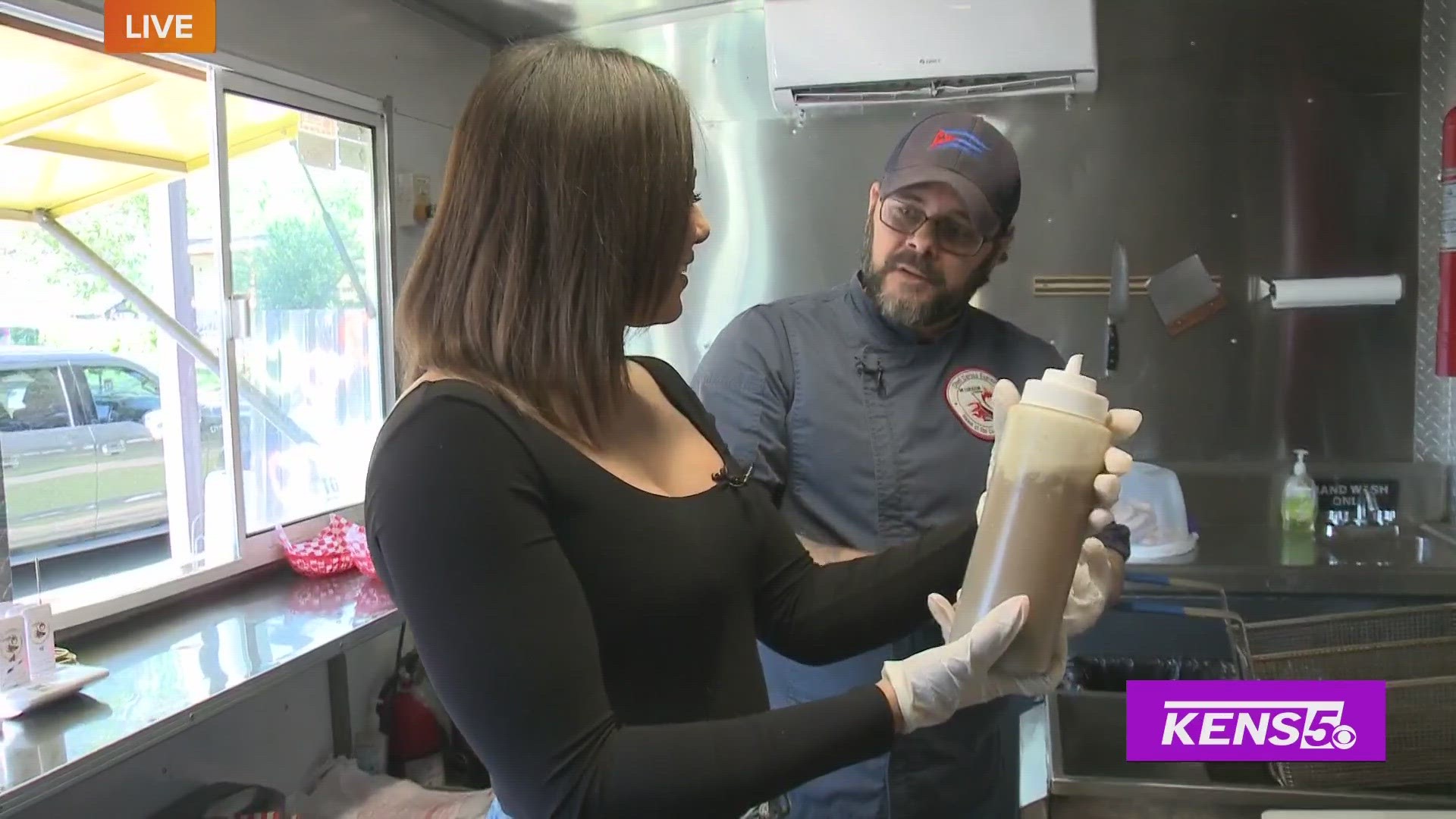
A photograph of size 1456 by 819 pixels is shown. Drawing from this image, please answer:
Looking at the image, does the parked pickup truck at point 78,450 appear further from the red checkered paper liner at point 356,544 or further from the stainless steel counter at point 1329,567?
the stainless steel counter at point 1329,567

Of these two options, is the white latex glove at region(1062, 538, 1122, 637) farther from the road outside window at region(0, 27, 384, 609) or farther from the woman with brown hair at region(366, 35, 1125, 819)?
the road outside window at region(0, 27, 384, 609)

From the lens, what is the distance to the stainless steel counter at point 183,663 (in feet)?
4.00

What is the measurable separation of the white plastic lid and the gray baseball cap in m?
0.61

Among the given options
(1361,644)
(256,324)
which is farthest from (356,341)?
(1361,644)

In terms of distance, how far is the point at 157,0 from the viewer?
1.68 metres

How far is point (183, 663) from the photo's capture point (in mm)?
1541

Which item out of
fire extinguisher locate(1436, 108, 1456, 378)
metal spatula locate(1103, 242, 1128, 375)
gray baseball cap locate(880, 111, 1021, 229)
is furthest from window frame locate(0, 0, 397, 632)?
fire extinguisher locate(1436, 108, 1456, 378)

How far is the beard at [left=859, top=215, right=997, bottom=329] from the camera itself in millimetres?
1385

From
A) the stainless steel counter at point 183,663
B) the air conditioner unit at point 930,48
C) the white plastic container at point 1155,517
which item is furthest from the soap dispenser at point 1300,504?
the stainless steel counter at point 183,663

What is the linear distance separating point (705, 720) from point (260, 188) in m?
1.78

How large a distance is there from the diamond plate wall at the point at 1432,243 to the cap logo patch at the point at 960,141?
1.41m

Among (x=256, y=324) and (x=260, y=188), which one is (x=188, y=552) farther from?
(x=260, y=188)

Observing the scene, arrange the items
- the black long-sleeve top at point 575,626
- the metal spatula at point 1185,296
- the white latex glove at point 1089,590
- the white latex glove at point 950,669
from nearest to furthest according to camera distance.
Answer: the black long-sleeve top at point 575,626, the white latex glove at point 950,669, the white latex glove at point 1089,590, the metal spatula at point 1185,296

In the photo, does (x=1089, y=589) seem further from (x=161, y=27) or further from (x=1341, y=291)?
(x=161, y=27)
